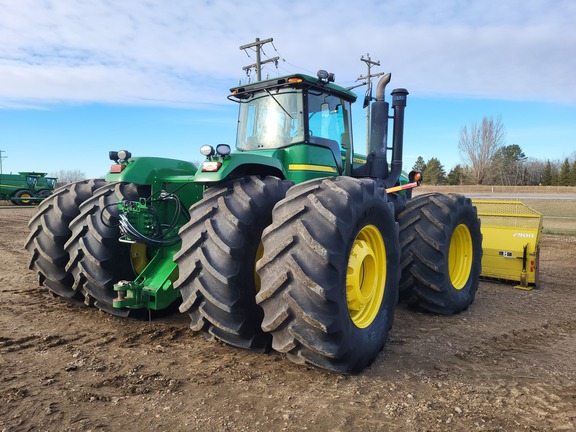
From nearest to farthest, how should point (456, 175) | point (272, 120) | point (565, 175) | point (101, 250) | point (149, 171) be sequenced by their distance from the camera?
point (101, 250)
point (149, 171)
point (272, 120)
point (565, 175)
point (456, 175)

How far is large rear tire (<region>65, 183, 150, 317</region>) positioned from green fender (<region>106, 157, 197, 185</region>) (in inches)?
7.0

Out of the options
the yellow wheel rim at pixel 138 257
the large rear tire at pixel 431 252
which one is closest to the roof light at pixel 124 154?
the yellow wheel rim at pixel 138 257

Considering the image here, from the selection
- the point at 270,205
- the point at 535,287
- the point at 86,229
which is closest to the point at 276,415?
the point at 270,205

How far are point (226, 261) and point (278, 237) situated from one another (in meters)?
0.48

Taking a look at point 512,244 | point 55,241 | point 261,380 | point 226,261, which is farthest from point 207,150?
point 512,244

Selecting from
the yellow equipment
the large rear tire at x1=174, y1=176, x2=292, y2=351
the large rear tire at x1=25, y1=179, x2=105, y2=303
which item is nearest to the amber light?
the large rear tire at x1=174, y1=176, x2=292, y2=351

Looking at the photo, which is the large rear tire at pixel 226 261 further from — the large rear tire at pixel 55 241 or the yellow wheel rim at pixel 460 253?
the yellow wheel rim at pixel 460 253

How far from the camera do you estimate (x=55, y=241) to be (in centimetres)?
472

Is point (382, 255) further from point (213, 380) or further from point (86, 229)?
point (86, 229)

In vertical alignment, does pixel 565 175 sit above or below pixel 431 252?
above

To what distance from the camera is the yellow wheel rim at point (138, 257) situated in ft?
14.8

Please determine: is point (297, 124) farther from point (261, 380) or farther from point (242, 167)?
point (261, 380)

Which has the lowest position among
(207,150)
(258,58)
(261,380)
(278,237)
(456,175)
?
(261,380)

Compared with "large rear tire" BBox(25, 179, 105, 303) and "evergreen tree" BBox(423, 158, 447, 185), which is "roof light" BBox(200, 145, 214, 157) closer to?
"large rear tire" BBox(25, 179, 105, 303)
